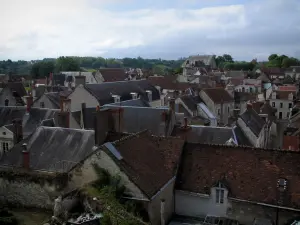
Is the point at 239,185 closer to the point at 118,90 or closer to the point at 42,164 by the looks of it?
the point at 42,164

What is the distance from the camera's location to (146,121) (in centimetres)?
3123

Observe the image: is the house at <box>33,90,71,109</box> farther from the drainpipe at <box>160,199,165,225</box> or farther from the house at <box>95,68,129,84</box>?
the house at <box>95,68,129,84</box>

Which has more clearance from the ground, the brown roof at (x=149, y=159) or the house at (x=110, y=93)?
the house at (x=110, y=93)

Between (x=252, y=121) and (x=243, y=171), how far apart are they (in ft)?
57.5

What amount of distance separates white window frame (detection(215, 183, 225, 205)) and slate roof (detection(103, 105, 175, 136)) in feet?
38.8

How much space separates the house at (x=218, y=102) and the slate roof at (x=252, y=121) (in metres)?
14.0

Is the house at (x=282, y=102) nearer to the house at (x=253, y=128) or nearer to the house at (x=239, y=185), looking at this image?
the house at (x=253, y=128)

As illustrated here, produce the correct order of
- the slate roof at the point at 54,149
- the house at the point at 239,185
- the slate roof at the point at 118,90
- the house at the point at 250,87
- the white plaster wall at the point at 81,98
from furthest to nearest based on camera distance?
the house at the point at 250,87 → the slate roof at the point at 118,90 → the white plaster wall at the point at 81,98 → the slate roof at the point at 54,149 → the house at the point at 239,185

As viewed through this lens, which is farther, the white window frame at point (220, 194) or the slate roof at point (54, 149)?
the slate roof at point (54, 149)

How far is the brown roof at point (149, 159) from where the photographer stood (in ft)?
54.2

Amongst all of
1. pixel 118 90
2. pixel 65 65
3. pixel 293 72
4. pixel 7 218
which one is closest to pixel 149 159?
pixel 7 218

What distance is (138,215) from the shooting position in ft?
50.8

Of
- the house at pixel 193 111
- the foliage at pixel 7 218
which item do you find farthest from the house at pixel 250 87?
the foliage at pixel 7 218

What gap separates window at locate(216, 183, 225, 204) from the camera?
57.6 feet
